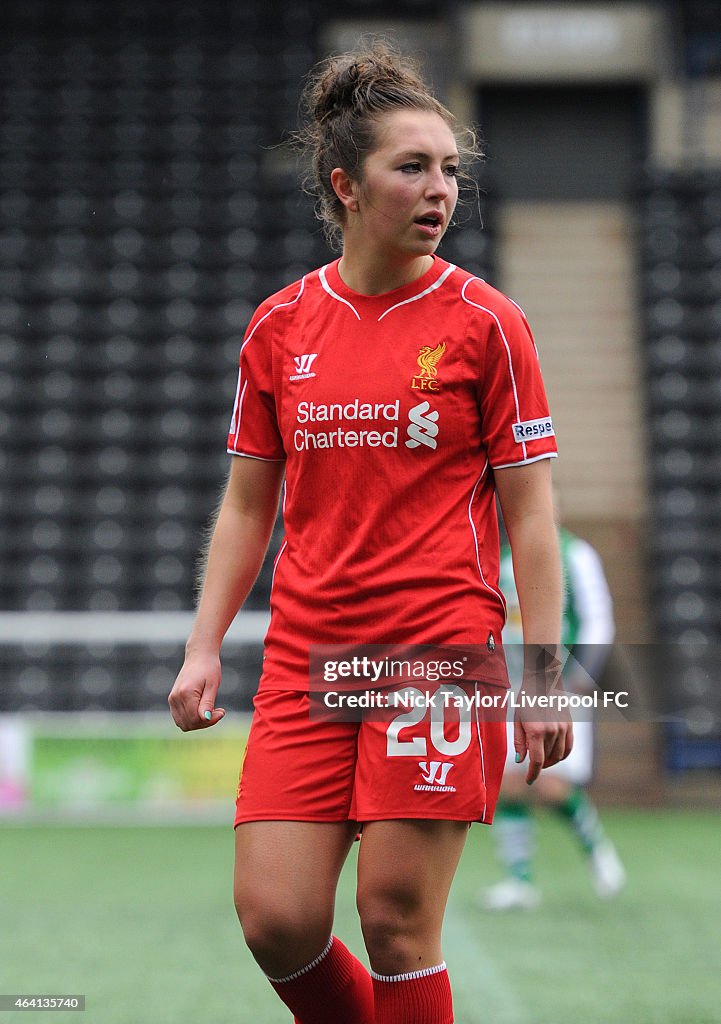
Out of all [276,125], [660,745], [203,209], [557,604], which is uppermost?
[276,125]

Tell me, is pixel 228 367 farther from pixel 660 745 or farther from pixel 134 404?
pixel 660 745

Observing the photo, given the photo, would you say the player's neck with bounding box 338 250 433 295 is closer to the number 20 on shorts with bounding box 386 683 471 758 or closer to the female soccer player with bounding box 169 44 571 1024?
the female soccer player with bounding box 169 44 571 1024

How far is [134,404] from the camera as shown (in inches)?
452

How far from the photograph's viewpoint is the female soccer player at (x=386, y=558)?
2.22 metres

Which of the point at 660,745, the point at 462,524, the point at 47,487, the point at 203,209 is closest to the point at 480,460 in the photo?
the point at 462,524

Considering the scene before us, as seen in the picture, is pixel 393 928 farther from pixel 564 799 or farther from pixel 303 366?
pixel 564 799

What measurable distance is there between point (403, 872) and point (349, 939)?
2.65 metres

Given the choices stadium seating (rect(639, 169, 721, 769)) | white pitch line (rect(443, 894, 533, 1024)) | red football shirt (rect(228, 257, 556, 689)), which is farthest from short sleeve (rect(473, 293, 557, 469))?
stadium seating (rect(639, 169, 721, 769))

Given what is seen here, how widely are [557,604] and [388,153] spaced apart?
0.79 m

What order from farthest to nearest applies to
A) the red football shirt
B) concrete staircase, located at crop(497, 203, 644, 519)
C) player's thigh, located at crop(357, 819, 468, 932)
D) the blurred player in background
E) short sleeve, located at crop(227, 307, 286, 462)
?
concrete staircase, located at crop(497, 203, 644, 519) → the blurred player in background → short sleeve, located at crop(227, 307, 286, 462) → the red football shirt → player's thigh, located at crop(357, 819, 468, 932)

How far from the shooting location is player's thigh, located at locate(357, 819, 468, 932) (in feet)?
7.16

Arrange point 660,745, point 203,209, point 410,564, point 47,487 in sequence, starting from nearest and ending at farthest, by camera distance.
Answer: point 410,564
point 660,745
point 47,487
point 203,209

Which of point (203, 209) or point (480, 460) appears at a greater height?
point (203, 209)

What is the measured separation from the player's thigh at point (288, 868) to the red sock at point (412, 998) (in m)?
0.15
